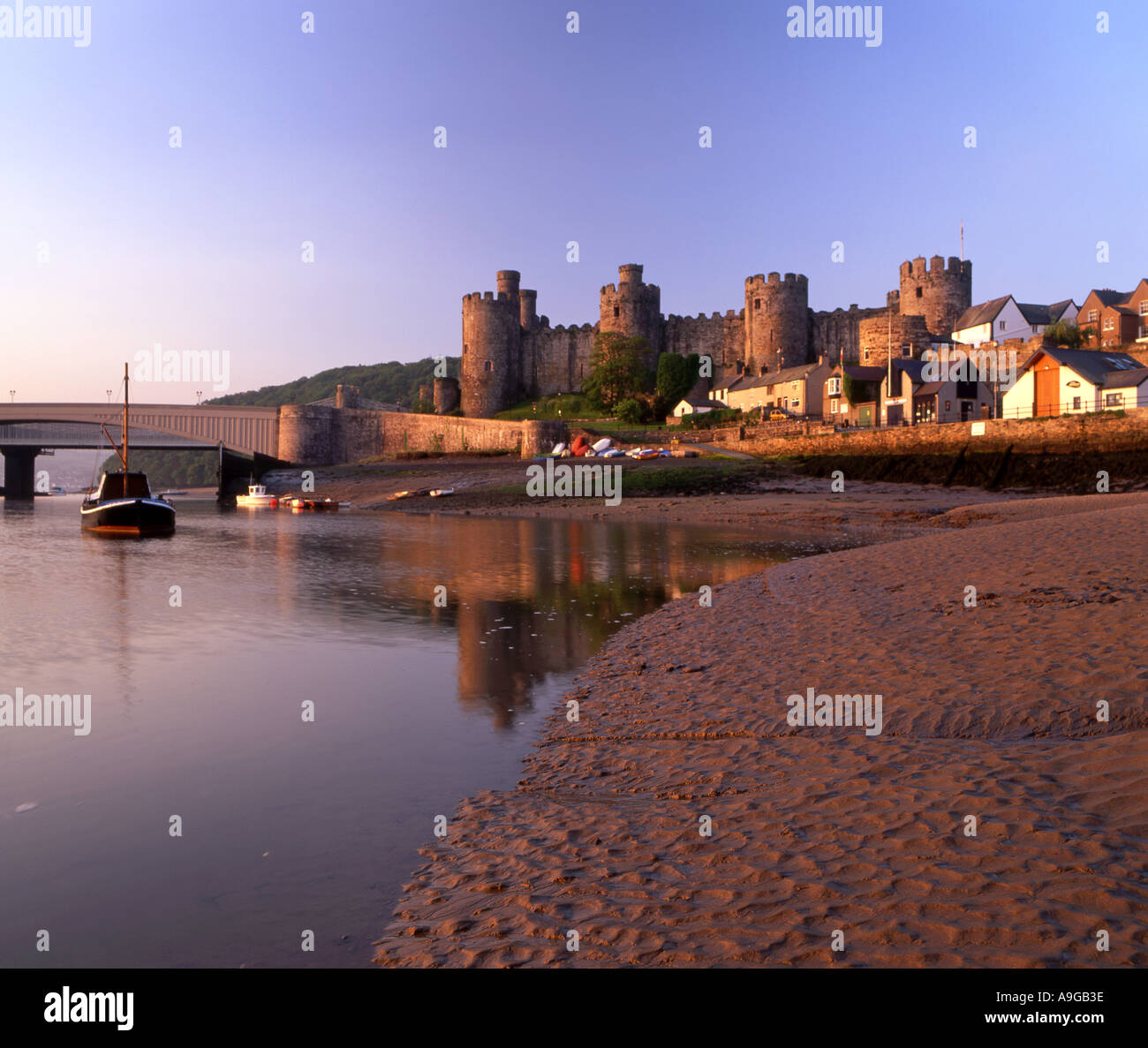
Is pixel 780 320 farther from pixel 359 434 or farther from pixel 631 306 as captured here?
pixel 359 434

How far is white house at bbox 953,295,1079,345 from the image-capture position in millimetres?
69812

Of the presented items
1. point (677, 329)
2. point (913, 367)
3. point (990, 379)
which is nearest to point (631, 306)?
point (677, 329)

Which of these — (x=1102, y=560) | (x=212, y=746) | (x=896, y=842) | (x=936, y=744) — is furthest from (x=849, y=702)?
(x=1102, y=560)

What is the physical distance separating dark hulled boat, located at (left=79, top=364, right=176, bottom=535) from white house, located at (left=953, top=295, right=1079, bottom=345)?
59.1m

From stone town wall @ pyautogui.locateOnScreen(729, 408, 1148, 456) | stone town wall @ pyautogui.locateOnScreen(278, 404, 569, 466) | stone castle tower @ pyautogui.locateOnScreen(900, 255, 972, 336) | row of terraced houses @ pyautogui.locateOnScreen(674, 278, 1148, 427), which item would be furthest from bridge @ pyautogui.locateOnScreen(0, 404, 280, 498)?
stone castle tower @ pyautogui.locateOnScreen(900, 255, 972, 336)

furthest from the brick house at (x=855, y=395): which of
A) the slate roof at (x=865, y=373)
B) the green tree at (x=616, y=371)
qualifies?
the green tree at (x=616, y=371)

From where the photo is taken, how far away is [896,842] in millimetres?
4547

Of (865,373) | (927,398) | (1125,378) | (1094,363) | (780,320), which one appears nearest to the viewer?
(1125,378)

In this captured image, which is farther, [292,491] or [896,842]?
[292,491]

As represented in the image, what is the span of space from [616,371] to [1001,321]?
31.4 meters

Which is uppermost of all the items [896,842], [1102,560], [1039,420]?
[1039,420]

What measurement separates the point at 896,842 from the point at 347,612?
1193 centimetres

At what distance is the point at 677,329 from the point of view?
88.0 m
